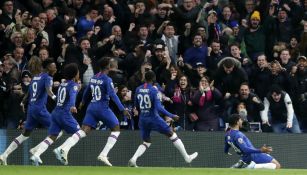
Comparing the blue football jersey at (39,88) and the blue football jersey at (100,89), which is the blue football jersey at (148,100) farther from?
the blue football jersey at (39,88)

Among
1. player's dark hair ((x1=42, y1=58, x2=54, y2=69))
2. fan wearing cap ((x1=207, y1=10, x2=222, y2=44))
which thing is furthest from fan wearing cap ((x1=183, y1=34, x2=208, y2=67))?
player's dark hair ((x1=42, y1=58, x2=54, y2=69))

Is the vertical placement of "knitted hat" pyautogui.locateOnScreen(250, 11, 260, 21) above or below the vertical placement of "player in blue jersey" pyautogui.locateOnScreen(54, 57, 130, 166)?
A: above

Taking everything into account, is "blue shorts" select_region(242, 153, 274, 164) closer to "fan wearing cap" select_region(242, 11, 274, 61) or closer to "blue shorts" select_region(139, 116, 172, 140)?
"blue shorts" select_region(139, 116, 172, 140)

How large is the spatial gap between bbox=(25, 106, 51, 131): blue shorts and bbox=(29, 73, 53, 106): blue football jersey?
0.44 ft

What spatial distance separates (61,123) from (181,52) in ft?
18.7

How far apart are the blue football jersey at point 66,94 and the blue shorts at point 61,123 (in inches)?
5.4

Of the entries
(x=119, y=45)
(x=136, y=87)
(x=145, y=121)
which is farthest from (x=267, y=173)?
(x=119, y=45)

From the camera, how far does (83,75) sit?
25.4 meters

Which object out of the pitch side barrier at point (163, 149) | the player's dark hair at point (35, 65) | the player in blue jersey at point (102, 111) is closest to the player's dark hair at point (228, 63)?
the pitch side barrier at point (163, 149)

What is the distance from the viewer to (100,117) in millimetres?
22203

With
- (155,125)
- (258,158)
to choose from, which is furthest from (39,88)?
(258,158)

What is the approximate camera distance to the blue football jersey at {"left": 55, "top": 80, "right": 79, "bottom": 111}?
21.9 metres

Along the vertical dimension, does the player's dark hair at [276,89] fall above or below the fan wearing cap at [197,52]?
below

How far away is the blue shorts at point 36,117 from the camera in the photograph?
22453 millimetres
